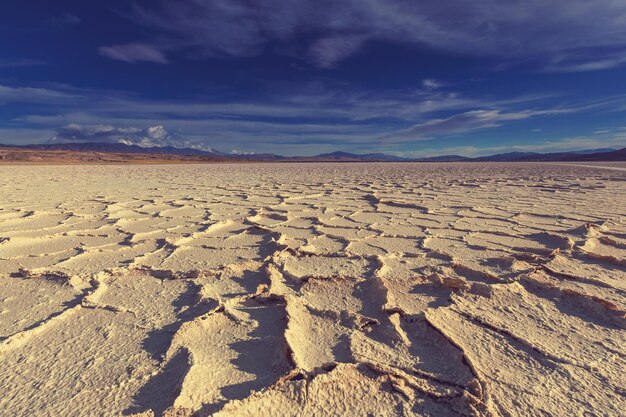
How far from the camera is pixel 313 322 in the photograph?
1576mm

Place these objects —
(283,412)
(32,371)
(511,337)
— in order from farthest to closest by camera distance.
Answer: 1. (511,337)
2. (32,371)
3. (283,412)

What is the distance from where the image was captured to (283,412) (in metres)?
1.03

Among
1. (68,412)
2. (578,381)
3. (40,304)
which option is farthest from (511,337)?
(40,304)

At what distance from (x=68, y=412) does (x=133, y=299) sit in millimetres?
805

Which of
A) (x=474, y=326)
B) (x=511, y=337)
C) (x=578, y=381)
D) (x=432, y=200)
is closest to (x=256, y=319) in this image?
(x=474, y=326)

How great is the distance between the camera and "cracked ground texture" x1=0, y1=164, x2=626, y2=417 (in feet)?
3.59

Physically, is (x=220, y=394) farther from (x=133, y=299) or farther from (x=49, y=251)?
(x=49, y=251)

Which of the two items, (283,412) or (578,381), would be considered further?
(578,381)

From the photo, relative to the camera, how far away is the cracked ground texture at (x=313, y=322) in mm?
1096

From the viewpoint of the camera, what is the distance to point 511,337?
1416 mm

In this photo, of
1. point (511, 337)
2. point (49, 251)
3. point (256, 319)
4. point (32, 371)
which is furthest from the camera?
point (49, 251)

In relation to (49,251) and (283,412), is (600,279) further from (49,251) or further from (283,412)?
(49,251)

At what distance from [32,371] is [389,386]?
1188 mm

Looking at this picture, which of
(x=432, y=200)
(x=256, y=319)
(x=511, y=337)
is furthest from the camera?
(x=432, y=200)
